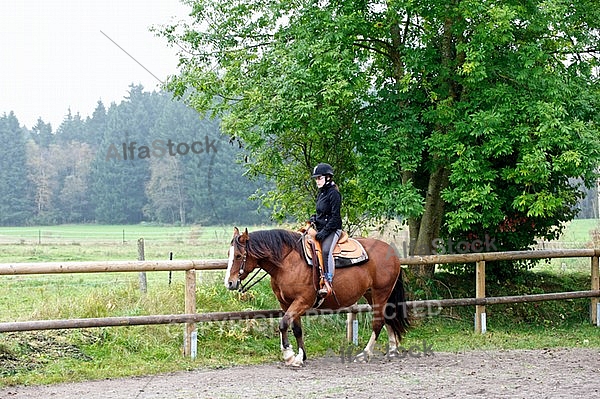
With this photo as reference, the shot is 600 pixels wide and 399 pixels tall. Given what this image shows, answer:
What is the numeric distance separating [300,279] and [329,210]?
2.93ft

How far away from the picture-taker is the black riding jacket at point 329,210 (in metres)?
7.48

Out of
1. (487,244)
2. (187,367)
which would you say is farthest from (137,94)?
(187,367)

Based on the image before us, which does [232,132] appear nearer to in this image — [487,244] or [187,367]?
[187,367]

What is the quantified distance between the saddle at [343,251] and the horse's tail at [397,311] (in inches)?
31.8

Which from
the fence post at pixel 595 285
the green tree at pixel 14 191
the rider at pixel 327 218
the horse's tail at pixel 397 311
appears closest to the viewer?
the rider at pixel 327 218

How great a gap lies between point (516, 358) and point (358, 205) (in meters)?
3.91

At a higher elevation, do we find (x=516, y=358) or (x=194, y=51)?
(x=194, y=51)

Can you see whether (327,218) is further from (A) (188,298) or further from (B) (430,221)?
(B) (430,221)

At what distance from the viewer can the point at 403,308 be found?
8258 mm

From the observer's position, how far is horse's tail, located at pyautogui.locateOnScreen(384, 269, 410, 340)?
818 cm

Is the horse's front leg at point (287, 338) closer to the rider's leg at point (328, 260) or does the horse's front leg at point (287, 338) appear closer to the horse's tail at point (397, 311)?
the rider's leg at point (328, 260)

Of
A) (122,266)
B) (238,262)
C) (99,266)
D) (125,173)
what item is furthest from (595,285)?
(125,173)

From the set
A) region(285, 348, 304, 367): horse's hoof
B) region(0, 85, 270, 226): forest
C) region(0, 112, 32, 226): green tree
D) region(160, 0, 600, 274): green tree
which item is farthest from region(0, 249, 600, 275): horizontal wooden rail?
region(0, 112, 32, 226): green tree

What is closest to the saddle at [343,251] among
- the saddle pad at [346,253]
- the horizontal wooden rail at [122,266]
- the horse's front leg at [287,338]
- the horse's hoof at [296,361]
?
the saddle pad at [346,253]
